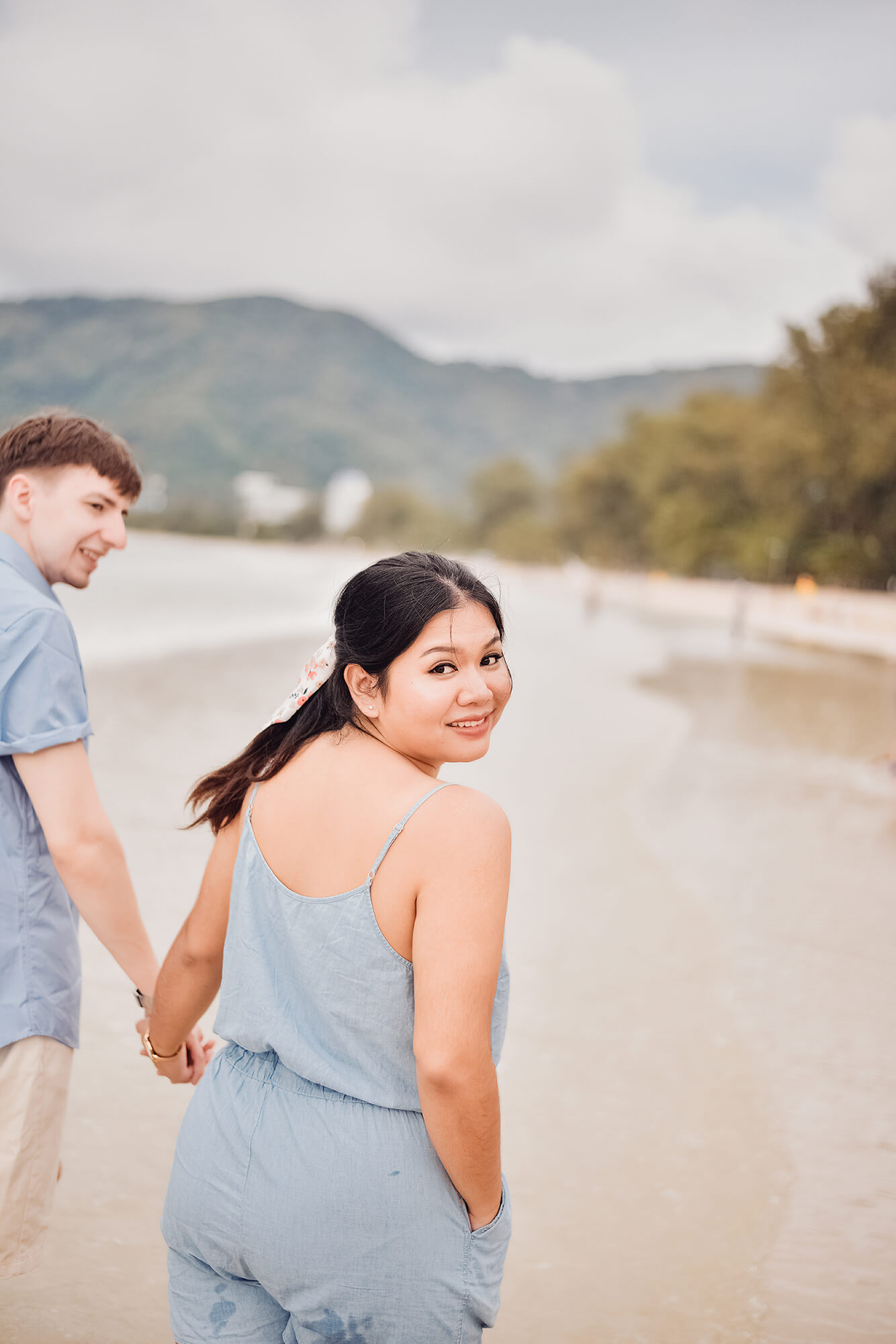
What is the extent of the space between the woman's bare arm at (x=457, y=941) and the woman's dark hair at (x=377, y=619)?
258mm

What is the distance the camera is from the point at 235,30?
548 feet

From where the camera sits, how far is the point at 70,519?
208cm

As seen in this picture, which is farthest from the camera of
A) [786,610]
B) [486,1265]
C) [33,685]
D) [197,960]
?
[786,610]

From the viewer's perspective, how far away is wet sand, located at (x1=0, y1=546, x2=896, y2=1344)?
8.79 ft

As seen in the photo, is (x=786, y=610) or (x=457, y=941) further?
(x=786, y=610)

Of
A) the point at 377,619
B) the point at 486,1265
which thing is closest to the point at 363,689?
the point at 377,619

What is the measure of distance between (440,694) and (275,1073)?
1.79 feet

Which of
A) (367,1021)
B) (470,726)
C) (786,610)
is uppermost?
(470,726)

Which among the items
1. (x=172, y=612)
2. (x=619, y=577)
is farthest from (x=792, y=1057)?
(x=619, y=577)

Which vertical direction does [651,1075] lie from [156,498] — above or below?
below

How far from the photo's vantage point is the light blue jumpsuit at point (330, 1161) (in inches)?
53.6

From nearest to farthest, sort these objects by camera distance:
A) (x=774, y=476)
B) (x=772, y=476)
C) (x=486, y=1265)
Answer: (x=486, y=1265) → (x=774, y=476) → (x=772, y=476)

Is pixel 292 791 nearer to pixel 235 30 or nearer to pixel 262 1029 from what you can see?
pixel 262 1029

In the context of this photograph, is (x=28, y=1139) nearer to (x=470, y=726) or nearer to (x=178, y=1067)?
(x=178, y=1067)
